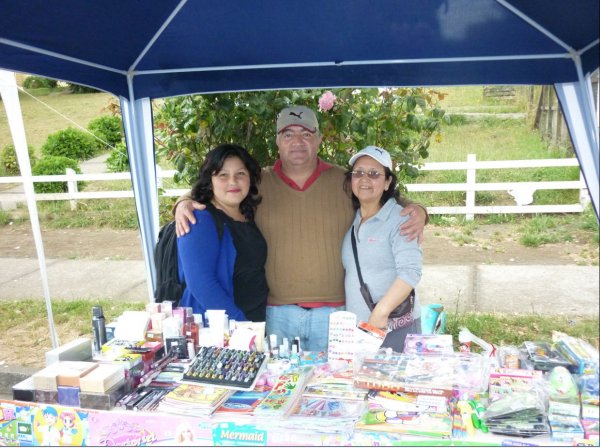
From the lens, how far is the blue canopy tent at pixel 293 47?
85.7 inches

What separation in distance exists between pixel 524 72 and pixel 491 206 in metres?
4.32

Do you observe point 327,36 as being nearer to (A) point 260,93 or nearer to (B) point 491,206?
(A) point 260,93

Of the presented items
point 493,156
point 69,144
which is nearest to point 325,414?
point 493,156

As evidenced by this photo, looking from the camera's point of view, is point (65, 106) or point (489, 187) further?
point (489, 187)

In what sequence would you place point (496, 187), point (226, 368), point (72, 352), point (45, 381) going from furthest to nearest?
point (496, 187), point (72, 352), point (226, 368), point (45, 381)

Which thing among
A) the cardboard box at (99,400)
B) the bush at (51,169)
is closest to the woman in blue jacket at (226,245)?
the cardboard box at (99,400)

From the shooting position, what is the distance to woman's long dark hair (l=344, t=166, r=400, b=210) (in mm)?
2441

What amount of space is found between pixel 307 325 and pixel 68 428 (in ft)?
3.90

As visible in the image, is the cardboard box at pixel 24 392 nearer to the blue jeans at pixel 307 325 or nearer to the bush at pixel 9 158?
the blue jeans at pixel 307 325

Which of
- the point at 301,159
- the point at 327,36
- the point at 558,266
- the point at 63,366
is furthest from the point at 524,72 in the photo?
the point at 558,266

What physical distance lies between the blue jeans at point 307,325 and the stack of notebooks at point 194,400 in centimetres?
79

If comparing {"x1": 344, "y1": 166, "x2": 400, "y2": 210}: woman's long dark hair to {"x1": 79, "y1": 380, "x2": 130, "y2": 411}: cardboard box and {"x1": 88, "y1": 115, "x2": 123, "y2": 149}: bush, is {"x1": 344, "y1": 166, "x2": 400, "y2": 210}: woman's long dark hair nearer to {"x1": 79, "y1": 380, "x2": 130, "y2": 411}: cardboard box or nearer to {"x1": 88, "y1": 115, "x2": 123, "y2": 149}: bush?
{"x1": 79, "y1": 380, "x2": 130, "y2": 411}: cardboard box

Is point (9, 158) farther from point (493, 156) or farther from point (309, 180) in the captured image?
point (493, 156)

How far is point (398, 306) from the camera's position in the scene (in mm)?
2367
